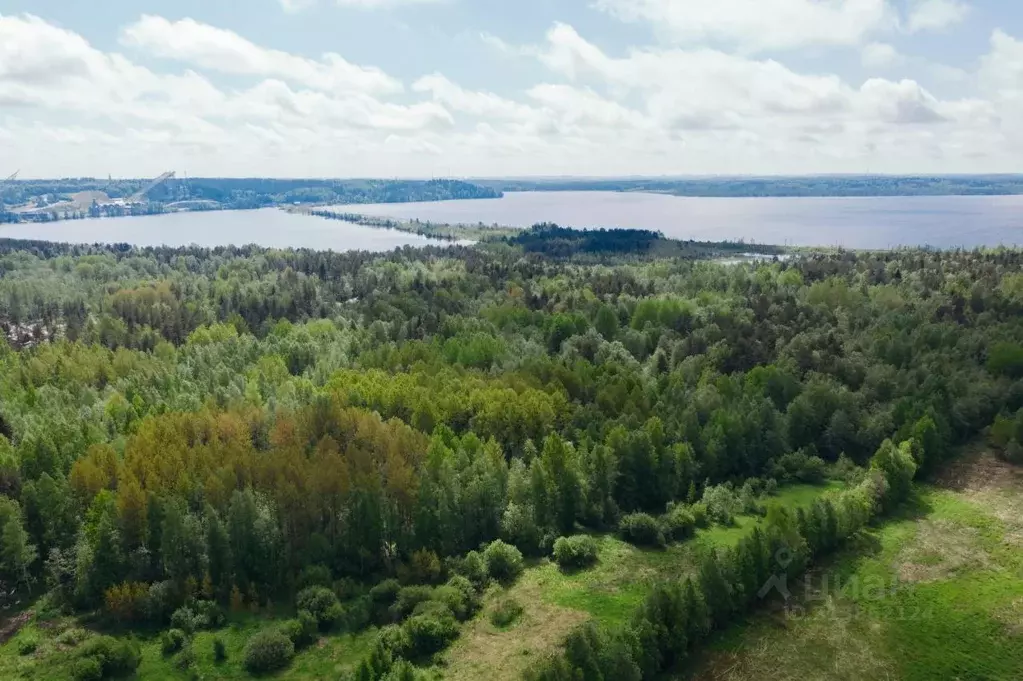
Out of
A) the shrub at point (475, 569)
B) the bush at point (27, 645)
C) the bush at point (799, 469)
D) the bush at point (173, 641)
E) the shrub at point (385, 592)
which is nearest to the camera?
the bush at point (27, 645)

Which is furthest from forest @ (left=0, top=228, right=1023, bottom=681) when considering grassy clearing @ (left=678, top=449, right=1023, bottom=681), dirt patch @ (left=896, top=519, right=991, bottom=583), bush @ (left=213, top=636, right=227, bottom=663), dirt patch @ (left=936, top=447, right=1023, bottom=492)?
dirt patch @ (left=896, top=519, right=991, bottom=583)

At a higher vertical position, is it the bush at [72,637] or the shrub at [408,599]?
the shrub at [408,599]

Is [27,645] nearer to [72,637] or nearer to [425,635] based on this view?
[72,637]

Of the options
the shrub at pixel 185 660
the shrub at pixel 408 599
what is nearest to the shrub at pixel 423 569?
the shrub at pixel 408 599

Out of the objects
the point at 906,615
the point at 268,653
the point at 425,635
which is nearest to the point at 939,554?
the point at 906,615

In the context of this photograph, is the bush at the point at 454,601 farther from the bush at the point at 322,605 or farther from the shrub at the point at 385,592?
the bush at the point at 322,605

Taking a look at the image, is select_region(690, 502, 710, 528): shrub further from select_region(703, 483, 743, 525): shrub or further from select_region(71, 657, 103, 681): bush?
select_region(71, 657, 103, 681): bush
